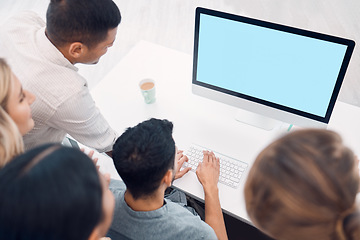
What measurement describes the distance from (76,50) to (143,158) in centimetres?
56

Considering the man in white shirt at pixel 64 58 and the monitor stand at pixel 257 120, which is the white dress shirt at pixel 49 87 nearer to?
the man in white shirt at pixel 64 58

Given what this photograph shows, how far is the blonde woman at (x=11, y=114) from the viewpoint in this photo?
805 mm

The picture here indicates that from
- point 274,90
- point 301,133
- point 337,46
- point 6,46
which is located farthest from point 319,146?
point 6,46

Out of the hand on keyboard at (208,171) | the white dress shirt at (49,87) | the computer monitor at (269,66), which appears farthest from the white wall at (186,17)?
the hand on keyboard at (208,171)

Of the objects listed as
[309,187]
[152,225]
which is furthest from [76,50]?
[309,187]

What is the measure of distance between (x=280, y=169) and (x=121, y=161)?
1.53ft

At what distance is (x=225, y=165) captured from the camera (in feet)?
4.09

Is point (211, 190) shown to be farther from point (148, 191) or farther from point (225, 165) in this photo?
point (148, 191)

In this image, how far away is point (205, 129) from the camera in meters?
1.38

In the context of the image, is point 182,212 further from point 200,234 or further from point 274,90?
point 274,90

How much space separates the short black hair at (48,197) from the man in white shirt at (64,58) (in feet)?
1.60

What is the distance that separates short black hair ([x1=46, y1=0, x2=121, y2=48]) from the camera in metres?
1.13

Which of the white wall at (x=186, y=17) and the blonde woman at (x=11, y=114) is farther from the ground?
the blonde woman at (x=11, y=114)

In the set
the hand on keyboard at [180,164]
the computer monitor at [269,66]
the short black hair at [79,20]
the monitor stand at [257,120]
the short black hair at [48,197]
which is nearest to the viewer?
the short black hair at [48,197]
